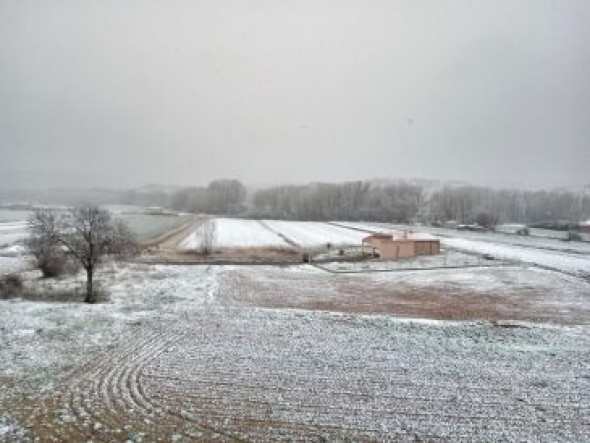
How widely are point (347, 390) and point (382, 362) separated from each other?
9.59ft

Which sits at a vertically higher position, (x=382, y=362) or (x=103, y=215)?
(x=103, y=215)

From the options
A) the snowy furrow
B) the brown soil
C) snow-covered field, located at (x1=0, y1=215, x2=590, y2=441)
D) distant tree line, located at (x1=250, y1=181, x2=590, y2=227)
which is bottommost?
the brown soil

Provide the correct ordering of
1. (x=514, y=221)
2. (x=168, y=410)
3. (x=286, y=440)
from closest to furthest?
(x=286, y=440) < (x=168, y=410) < (x=514, y=221)

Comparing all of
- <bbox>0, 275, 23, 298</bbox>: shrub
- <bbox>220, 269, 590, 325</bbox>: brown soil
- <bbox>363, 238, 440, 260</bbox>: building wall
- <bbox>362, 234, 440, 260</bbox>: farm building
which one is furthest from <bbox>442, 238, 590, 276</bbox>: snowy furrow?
<bbox>0, 275, 23, 298</bbox>: shrub

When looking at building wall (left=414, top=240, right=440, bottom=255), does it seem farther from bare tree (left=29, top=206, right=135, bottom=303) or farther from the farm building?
bare tree (left=29, top=206, right=135, bottom=303)

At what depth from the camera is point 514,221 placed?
135 metres

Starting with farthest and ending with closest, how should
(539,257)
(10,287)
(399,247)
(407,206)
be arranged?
(407,206), (399,247), (539,257), (10,287)

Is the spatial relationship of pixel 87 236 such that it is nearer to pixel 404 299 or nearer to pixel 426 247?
pixel 404 299

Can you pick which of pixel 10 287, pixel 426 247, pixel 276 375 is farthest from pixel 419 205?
pixel 276 375

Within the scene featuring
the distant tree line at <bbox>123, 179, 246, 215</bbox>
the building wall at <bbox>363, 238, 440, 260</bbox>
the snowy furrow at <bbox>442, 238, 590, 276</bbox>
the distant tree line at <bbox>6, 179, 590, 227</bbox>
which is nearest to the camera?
the snowy furrow at <bbox>442, 238, 590, 276</bbox>

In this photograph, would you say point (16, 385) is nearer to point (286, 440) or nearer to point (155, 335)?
point (155, 335)

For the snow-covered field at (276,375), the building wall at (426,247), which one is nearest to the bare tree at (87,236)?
the snow-covered field at (276,375)

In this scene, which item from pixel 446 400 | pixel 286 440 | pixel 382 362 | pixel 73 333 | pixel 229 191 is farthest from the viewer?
pixel 229 191

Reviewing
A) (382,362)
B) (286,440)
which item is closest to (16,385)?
(286,440)
